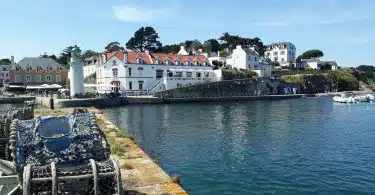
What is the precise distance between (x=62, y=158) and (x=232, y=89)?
302 ft

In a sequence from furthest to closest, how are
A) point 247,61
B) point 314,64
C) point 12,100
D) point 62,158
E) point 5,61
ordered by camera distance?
1. point 314,64
2. point 5,61
3. point 247,61
4. point 12,100
5. point 62,158

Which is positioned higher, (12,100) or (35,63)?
(35,63)

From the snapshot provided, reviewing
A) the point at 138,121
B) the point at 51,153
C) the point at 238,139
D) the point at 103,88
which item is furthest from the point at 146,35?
the point at 51,153

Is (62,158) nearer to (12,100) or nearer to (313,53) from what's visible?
(12,100)

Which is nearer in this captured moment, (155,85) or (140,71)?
(140,71)

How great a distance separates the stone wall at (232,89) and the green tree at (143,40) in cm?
4997

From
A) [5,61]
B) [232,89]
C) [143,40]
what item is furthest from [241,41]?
[5,61]

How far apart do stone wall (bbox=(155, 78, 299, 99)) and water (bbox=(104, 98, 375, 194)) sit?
45.0 m

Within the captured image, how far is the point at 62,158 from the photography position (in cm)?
1263

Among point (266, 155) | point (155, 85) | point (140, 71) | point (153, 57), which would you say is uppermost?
point (153, 57)

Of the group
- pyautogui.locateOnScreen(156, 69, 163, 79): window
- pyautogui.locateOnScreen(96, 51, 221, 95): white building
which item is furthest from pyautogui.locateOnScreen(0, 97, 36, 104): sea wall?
pyautogui.locateOnScreen(156, 69, 163, 79): window

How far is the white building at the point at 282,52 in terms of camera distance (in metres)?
175

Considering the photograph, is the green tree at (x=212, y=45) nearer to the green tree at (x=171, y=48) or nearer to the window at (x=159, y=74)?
the green tree at (x=171, y=48)

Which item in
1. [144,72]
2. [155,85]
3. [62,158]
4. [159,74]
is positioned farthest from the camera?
[159,74]
